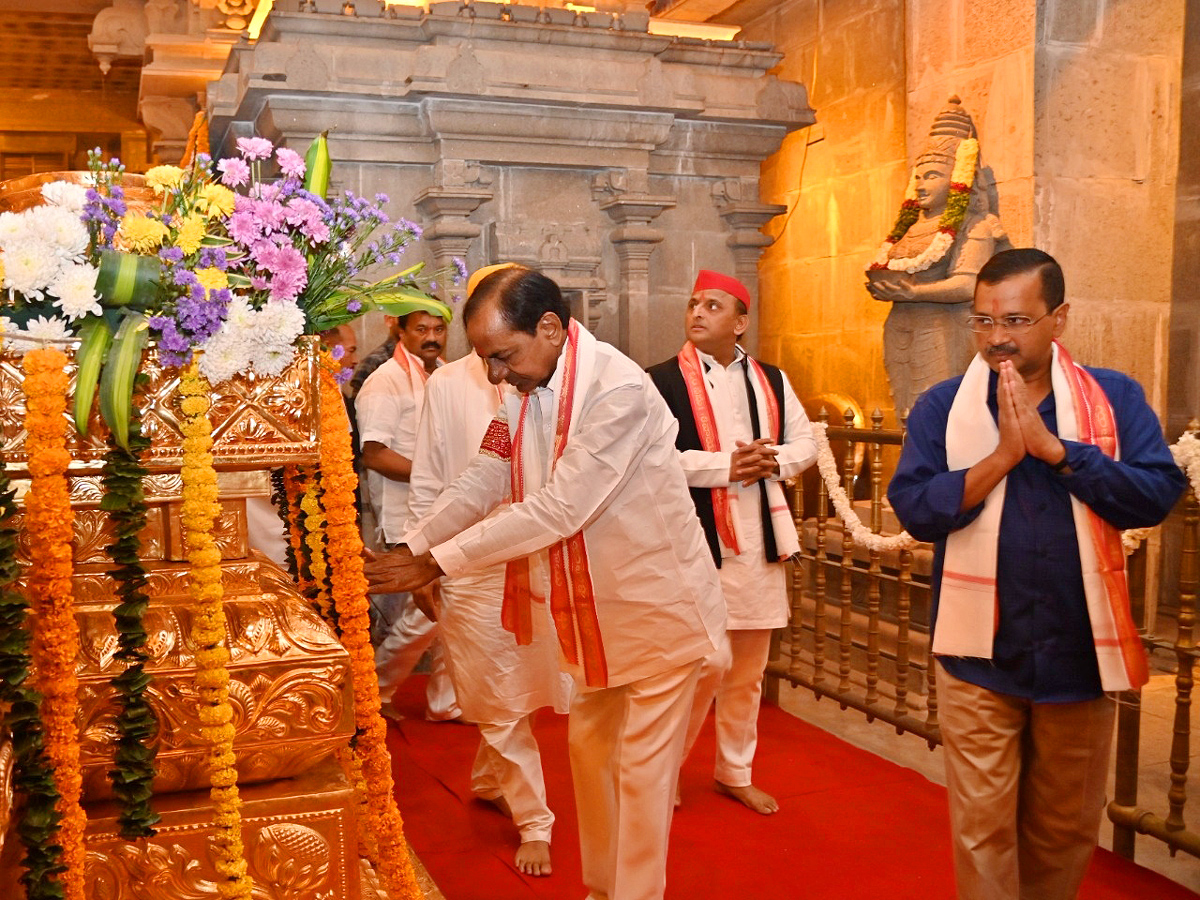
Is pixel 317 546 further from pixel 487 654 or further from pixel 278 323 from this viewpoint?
pixel 487 654

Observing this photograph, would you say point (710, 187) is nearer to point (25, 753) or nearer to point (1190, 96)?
point (1190, 96)

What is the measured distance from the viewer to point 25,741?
184 centimetres

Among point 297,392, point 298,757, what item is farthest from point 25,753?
point 297,392

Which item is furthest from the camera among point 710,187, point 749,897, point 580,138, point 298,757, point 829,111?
point 829,111

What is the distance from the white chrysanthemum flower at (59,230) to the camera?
2.01 m

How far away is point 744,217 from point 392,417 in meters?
3.15

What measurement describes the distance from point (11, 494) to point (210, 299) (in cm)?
48

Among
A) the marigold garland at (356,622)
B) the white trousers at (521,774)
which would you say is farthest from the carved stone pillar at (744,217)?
the marigold garland at (356,622)

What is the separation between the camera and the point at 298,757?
2176mm

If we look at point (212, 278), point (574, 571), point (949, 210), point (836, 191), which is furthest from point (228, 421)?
point (836, 191)

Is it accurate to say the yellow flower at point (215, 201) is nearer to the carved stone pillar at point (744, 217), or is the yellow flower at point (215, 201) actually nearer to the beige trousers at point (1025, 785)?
the beige trousers at point (1025, 785)

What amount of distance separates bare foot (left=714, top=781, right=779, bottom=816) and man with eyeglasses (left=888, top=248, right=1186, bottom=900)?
1370 millimetres

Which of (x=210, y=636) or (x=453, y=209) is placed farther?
(x=453, y=209)

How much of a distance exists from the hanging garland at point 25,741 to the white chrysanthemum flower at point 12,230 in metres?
0.42
